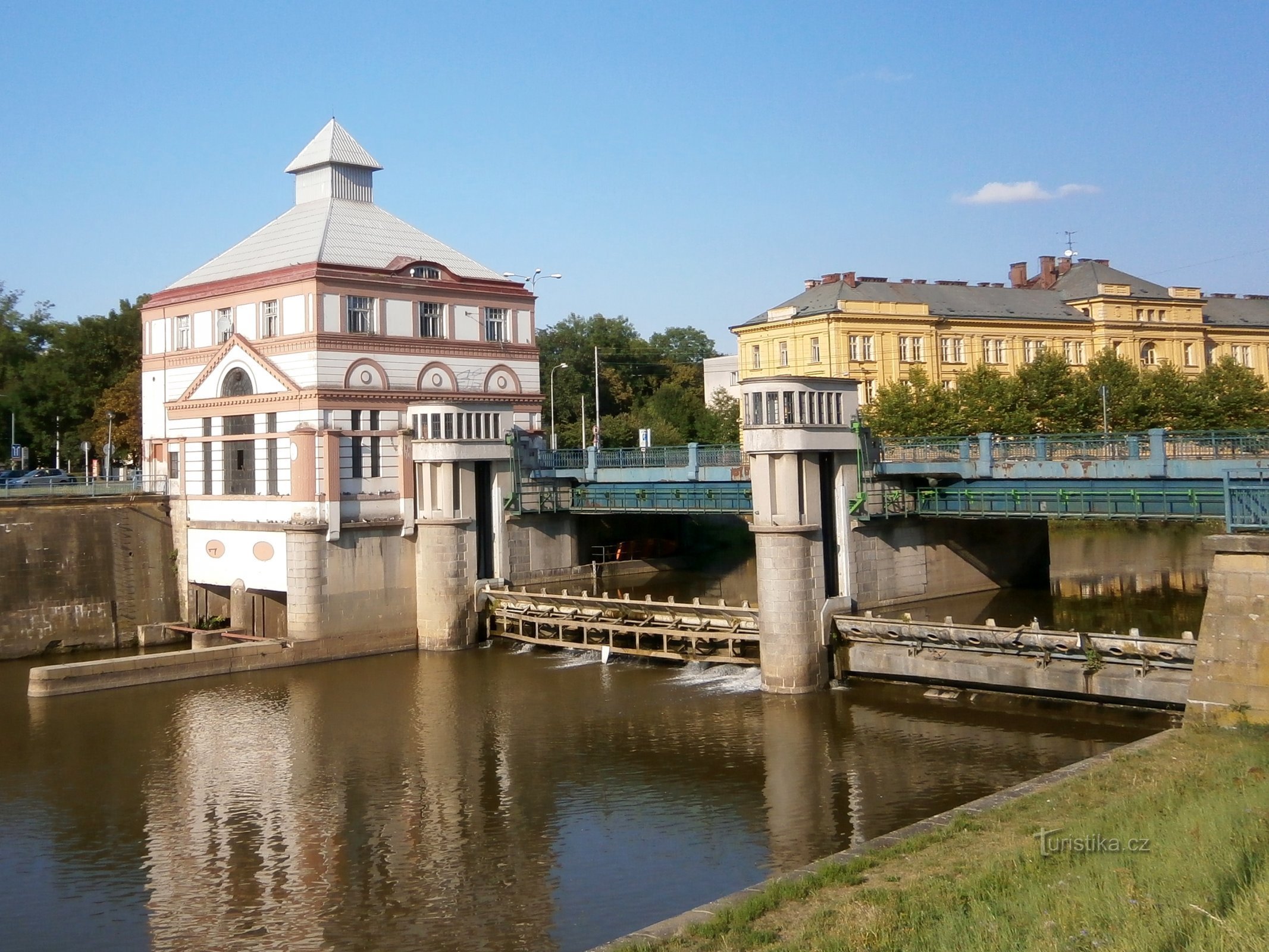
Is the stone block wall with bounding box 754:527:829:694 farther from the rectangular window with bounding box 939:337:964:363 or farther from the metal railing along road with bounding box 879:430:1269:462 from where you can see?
the rectangular window with bounding box 939:337:964:363

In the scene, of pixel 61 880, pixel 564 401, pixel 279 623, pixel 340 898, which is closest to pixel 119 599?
pixel 279 623

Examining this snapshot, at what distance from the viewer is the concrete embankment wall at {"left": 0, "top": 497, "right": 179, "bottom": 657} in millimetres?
40250

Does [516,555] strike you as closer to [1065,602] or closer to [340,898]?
[1065,602]

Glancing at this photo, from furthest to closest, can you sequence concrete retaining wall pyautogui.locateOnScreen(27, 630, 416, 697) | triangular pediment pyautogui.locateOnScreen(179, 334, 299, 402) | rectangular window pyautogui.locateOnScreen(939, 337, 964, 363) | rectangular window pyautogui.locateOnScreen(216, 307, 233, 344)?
rectangular window pyautogui.locateOnScreen(939, 337, 964, 363), rectangular window pyautogui.locateOnScreen(216, 307, 233, 344), triangular pediment pyautogui.locateOnScreen(179, 334, 299, 402), concrete retaining wall pyautogui.locateOnScreen(27, 630, 416, 697)

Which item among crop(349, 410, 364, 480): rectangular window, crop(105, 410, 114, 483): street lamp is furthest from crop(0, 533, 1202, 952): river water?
crop(105, 410, 114, 483): street lamp

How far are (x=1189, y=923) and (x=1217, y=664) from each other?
11.9 m

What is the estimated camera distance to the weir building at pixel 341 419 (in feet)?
130

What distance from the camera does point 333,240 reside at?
42.3 metres

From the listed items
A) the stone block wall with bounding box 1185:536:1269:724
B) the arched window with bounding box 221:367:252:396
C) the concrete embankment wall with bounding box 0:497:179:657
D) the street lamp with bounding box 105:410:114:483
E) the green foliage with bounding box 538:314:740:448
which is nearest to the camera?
the stone block wall with bounding box 1185:536:1269:724

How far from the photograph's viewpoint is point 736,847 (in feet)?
65.6

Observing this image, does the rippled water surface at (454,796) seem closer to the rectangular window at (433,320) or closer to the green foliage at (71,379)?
the rectangular window at (433,320)

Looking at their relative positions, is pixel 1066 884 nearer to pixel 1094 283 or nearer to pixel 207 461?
pixel 207 461

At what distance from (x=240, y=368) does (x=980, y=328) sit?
45.0 meters

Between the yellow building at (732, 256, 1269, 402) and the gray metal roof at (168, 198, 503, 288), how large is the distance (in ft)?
89.2
